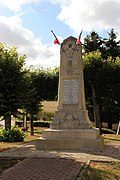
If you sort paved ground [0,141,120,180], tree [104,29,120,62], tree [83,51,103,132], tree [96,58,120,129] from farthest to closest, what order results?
tree [104,29,120,62] → tree [83,51,103,132] → tree [96,58,120,129] → paved ground [0,141,120,180]

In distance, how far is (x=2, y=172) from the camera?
8.52m

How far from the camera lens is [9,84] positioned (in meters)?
17.4

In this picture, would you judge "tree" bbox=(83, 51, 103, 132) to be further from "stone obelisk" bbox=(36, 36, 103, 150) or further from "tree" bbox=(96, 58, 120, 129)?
"stone obelisk" bbox=(36, 36, 103, 150)

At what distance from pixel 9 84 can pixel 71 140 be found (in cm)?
596

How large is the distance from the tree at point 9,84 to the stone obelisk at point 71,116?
3.62 metres

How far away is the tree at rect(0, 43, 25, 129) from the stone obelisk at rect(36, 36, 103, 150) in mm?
3622

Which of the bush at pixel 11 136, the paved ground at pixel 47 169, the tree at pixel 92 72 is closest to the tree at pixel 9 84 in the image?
the bush at pixel 11 136

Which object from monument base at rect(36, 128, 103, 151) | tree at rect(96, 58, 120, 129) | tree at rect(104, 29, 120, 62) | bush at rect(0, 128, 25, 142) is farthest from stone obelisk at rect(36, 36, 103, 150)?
tree at rect(104, 29, 120, 62)

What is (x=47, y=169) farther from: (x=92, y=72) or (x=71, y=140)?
(x=92, y=72)

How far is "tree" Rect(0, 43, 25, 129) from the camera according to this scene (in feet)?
56.8

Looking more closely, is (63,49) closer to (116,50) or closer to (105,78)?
(105,78)

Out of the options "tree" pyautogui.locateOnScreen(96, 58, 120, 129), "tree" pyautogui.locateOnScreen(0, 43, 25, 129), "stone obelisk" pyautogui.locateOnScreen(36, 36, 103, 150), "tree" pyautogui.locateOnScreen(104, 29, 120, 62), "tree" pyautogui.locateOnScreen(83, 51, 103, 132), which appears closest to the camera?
"stone obelisk" pyautogui.locateOnScreen(36, 36, 103, 150)

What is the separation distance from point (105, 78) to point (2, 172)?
19399 mm

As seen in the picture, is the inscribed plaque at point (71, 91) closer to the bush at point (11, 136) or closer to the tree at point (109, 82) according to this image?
the bush at point (11, 136)
